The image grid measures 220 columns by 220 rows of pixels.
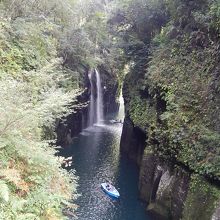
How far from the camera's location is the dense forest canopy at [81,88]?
24.5ft

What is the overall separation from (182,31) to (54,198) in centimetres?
Answer: 1634

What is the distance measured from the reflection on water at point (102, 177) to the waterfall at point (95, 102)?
5404 millimetres

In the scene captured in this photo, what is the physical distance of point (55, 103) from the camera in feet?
28.2

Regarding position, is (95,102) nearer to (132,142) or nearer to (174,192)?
(132,142)

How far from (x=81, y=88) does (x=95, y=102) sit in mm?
21629

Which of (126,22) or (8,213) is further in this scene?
(126,22)

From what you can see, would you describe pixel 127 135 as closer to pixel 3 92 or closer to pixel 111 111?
pixel 3 92

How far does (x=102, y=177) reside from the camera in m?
21.7

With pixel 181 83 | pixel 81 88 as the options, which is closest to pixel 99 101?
pixel 81 88

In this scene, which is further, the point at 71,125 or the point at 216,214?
the point at 71,125

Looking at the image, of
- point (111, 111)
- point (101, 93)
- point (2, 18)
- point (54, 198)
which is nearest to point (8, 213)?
point (54, 198)

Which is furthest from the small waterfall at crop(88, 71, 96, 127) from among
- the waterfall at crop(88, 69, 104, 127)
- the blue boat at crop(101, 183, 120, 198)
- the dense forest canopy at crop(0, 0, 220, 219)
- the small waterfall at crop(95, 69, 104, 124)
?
the blue boat at crop(101, 183, 120, 198)

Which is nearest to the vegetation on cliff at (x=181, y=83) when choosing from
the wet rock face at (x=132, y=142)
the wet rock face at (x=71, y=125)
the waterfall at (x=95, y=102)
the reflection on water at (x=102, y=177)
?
the wet rock face at (x=132, y=142)

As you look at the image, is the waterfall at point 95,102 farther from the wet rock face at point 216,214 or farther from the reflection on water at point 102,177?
the wet rock face at point 216,214
